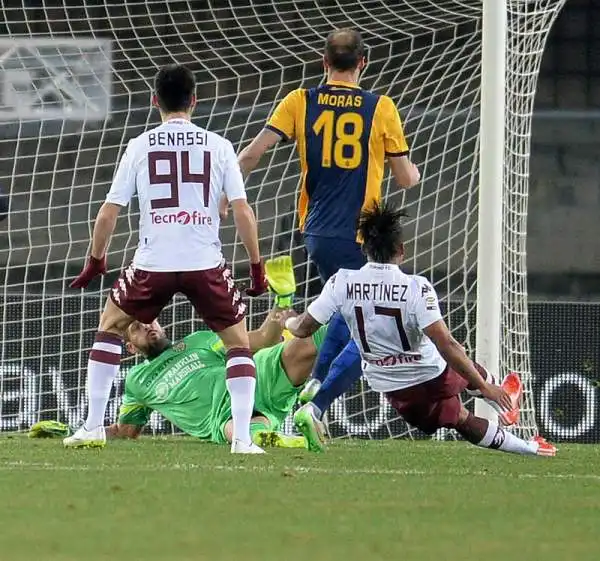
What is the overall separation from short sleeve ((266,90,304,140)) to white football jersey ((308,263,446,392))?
851 millimetres

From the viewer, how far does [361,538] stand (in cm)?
382

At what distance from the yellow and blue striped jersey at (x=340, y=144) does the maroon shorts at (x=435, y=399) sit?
2.62 feet

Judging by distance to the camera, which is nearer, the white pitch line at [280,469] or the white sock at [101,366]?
the white pitch line at [280,469]

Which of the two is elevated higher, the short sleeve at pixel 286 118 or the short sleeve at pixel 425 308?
the short sleeve at pixel 286 118

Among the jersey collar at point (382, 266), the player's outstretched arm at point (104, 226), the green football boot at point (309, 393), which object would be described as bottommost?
the green football boot at point (309, 393)

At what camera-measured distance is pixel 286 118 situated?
23.1 ft

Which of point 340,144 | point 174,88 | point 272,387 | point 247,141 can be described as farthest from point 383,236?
point 247,141

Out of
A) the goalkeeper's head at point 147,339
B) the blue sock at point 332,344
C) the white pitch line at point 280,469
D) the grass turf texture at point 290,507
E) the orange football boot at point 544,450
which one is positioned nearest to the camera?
the grass turf texture at point 290,507

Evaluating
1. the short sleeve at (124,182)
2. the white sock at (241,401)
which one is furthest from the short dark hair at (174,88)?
→ the white sock at (241,401)

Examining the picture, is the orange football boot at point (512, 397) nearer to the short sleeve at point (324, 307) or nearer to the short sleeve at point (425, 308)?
the short sleeve at point (425, 308)

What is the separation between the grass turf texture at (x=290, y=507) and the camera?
3635mm

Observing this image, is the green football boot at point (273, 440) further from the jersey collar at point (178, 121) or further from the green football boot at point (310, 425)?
the jersey collar at point (178, 121)

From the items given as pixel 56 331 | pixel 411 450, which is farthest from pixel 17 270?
pixel 411 450

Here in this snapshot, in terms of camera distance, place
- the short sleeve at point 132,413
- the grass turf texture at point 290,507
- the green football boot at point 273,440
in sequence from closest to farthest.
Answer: the grass turf texture at point 290,507 → the green football boot at point 273,440 → the short sleeve at point 132,413
